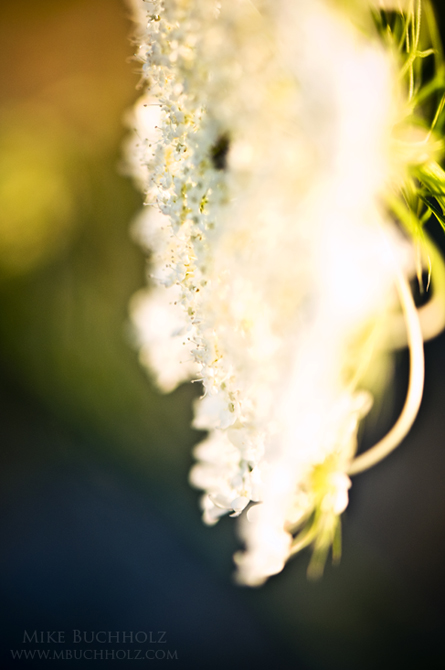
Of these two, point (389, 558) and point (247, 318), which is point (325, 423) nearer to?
point (247, 318)

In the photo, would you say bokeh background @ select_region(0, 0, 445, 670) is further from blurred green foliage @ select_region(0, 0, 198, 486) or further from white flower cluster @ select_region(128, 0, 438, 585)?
white flower cluster @ select_region(128, 0, 438, 585)

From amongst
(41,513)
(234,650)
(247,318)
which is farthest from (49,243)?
(234,650)

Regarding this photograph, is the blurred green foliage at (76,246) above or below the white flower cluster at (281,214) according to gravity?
above

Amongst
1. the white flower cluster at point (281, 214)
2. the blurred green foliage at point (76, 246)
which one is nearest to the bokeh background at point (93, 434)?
the blurred green foliage at point (76, 246)

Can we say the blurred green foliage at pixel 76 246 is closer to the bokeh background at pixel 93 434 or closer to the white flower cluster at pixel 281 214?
the bokeh background at pixel 93 434

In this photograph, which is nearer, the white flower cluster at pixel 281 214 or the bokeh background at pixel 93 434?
the white flower cluster at pixel 281 214

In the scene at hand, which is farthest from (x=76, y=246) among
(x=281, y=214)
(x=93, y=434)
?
(x=281, y=214)

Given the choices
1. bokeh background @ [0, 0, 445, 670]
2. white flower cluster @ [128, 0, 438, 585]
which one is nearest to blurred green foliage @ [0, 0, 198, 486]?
bokeh background @ [0, 0, 445, 670]
